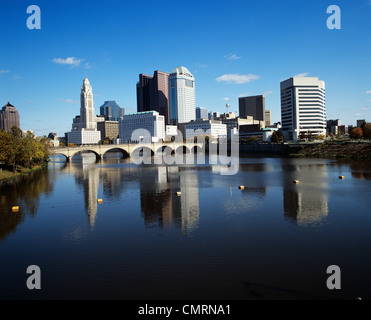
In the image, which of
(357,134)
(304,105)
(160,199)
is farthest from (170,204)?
(304,105)

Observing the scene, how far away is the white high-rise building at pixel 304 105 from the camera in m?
142

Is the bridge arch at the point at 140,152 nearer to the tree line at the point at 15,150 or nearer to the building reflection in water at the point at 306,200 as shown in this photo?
the tree line at the point at 15,150

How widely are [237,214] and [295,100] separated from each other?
12977 centimetres

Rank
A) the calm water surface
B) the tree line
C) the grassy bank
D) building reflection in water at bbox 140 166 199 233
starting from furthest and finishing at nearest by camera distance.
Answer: the grassy bank < the tree line < building reflection in water at bbox 140 166 199 233 < the calm water surface

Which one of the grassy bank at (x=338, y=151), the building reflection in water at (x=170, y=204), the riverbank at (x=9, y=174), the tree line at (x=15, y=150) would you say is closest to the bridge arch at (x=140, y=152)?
the grassy bank at (x=338, y=151)

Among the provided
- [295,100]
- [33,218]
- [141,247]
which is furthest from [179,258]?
[295,100]

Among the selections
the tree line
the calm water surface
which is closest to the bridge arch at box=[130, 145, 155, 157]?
the tree line

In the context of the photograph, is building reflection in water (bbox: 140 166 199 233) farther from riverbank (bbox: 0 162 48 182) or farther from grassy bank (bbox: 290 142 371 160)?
grassy bank (bbox: 290 142 371 160)

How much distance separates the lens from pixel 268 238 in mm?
19328

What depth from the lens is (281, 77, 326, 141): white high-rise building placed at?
5595 inches

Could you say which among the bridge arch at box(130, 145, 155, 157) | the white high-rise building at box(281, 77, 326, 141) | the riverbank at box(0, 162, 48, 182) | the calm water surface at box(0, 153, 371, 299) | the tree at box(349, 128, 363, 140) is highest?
the white high-rise building at box(281, 77, 326, 141)

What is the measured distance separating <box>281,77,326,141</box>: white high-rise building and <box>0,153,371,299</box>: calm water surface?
114480 mm

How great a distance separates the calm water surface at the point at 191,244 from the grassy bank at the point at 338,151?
47.0 meters
